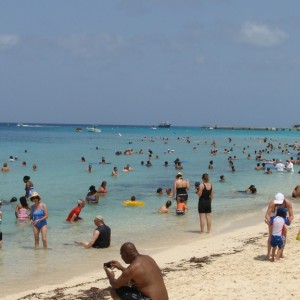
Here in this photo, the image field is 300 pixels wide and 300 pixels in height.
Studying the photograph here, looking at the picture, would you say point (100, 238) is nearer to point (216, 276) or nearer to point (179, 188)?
point (216, 276)

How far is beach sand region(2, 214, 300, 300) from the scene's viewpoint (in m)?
7.93

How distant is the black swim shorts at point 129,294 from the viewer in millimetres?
5992

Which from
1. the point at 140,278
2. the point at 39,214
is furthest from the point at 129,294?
the point at 39,214

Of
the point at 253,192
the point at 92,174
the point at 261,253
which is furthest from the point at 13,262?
the point at 92,174

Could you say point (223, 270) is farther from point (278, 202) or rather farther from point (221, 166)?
point (221, 166)

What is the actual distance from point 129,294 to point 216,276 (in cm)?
310

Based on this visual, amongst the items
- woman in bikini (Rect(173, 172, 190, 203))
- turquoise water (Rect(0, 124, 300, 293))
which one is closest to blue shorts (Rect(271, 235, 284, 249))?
turquoise water (Rect(0, 124, 300, 293))

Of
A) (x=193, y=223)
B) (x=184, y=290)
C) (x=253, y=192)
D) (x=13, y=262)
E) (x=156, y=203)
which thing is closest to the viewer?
(x=184, y=290)

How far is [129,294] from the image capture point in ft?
19.9

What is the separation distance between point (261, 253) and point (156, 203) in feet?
31.4

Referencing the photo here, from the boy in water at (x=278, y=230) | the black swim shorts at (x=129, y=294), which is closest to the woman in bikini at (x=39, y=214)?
the boy in water at (x=278, y=230)

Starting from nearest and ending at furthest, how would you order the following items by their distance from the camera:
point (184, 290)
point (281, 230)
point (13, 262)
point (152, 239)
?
point (184, 290) < point (281, 230) < point (13, 262) < point (152, 239)

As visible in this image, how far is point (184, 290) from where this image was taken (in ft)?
26.5

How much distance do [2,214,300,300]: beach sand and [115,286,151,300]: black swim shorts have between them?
1.78 m
